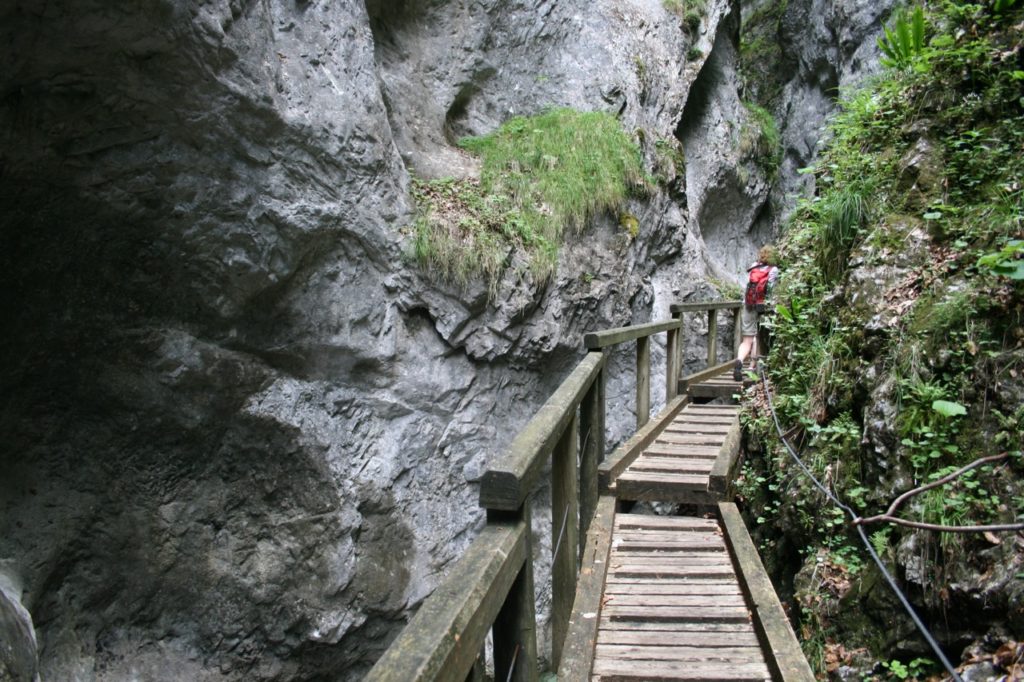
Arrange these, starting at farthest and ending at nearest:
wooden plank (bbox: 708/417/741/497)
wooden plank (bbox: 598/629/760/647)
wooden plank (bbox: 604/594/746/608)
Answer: wooden plank (bbox: 708/417/741/497)
wooden plank (bbox: 604/594/746/608)
wooden plank (bbox: 598/629/760/647)

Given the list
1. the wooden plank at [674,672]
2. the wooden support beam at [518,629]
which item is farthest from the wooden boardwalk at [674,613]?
the wooden support beam at [518,629]

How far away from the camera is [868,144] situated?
5.50 m

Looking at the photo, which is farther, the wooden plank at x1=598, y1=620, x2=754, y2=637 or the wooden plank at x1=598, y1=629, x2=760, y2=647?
the wooden plank at x1=598, y1=620, x2=754, y2=637

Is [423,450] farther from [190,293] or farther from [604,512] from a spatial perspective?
[604,512]

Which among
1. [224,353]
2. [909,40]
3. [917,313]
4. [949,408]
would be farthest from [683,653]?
[224,353]

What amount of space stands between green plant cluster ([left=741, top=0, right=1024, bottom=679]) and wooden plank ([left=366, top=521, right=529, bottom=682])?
7.83ft

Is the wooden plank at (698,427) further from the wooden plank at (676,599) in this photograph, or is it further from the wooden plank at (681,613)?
the wooden plank at (681,613)

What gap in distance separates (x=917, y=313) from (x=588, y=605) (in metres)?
2.62

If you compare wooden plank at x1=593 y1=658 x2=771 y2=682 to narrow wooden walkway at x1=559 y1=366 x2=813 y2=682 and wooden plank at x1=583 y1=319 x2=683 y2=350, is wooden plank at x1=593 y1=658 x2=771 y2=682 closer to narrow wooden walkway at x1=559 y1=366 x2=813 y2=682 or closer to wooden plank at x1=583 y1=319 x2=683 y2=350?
narrow wooden walkway at x1=559 y1=366 x2=813 y2=682

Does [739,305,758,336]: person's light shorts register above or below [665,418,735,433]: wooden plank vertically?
above

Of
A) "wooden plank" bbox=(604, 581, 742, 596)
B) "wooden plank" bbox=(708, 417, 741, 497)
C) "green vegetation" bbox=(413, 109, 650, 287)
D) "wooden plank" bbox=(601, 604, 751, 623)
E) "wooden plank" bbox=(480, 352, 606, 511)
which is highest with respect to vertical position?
"green vegetation" bbox=(413, 109, 650, 287)

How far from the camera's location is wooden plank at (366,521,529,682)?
1.20 metres

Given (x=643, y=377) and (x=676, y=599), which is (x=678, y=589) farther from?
(x=643, y=377)

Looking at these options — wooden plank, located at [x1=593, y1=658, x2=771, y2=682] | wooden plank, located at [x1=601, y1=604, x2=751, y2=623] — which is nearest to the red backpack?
wooden plank, located at [x1=601, y1=604, x2=751, y2=623]
